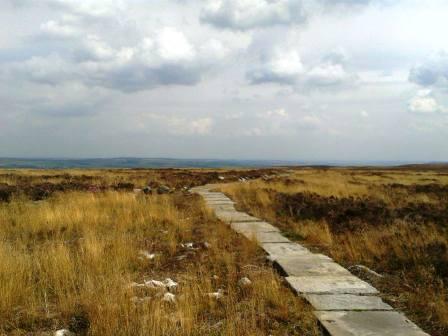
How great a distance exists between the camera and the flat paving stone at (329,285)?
526 centimetres

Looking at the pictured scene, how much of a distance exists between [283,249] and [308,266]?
4.33ft

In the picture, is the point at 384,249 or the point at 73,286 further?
the point at 384,249

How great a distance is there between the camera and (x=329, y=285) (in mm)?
5508

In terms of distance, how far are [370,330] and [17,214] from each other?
405 inches

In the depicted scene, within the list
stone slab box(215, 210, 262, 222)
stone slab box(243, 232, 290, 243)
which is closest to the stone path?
stone slab box(243, 232, 290, 243)

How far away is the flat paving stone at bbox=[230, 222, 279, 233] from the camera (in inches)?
384

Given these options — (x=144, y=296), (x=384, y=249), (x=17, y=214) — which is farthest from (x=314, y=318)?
(x=17, y=214)

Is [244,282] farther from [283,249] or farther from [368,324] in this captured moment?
[283,249]

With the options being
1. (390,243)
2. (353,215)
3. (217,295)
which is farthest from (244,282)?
(353,215)

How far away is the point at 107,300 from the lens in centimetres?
438

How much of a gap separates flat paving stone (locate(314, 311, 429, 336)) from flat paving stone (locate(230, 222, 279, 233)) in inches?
197

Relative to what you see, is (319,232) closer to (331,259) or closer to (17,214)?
(331,259)

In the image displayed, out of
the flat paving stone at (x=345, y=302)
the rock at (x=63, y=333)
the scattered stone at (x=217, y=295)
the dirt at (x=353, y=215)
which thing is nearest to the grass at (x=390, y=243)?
the dirt at (x=353, y=215)

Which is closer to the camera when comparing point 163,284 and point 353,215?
point 163,284
